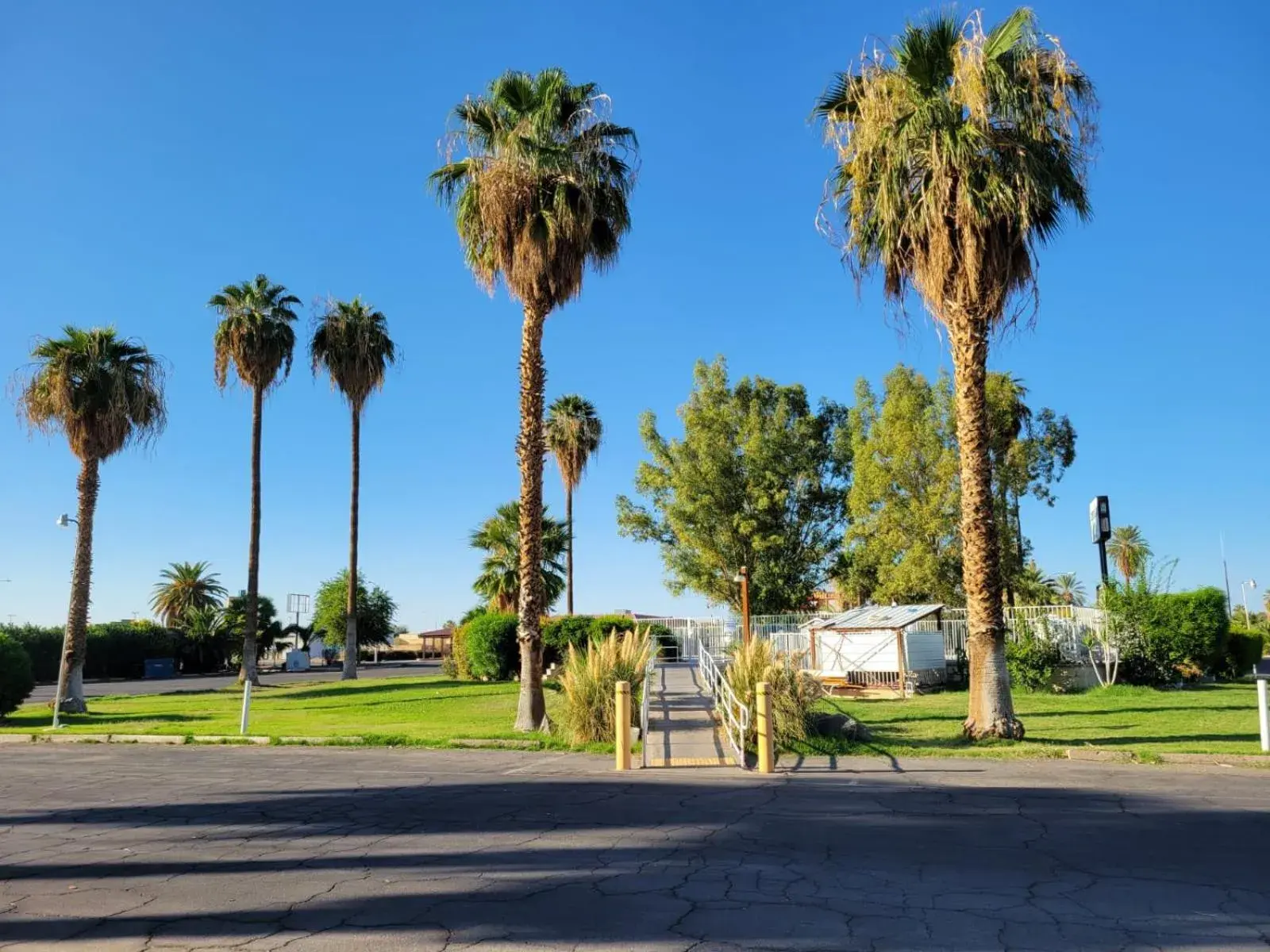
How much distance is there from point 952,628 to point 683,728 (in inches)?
747

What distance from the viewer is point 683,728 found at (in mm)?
17156

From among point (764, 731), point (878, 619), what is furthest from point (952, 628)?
point (764, 731)

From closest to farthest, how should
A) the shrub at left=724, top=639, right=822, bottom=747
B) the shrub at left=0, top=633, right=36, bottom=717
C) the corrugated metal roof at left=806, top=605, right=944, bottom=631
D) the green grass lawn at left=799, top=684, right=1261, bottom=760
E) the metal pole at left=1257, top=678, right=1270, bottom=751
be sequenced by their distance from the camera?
1. the metal pole at left=1257, top=678, right=1270, bottom=751
2. the green grass lawn at left=799, top=684, right=1261, bottom=760
3. the shrub at left=724, top=639, right=822, bottom=747
4. the shrub at left=0, top=633, right=36, bottom=717
5. the corrugated metal roof at left=806, top=605, right=944, bottom=631

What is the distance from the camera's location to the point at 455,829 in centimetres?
909

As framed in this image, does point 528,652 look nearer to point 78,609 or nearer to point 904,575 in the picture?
point 78,609

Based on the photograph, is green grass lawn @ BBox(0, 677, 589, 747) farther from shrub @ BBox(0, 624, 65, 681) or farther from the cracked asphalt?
shrub @ BBox(0, 624, 65, 681)

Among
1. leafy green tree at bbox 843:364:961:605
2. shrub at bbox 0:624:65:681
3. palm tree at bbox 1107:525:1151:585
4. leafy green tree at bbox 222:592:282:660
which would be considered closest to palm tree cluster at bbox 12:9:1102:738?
leafy green tree at bbox 843:364:961:605

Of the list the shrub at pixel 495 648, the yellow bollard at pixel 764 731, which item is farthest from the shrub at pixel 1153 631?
the shrub at pixel 495 648

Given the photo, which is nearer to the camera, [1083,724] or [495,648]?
[1083,724]

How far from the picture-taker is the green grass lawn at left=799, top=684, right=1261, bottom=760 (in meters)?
15.0

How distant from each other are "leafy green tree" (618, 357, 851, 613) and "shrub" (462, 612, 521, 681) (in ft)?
39.7

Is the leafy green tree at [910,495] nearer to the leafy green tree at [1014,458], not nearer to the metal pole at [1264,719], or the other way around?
the leafy green tree at [1014,458]

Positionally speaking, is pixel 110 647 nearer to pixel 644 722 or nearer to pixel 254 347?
pixel 254 347

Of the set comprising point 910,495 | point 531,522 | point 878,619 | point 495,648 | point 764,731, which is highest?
point 910,495
